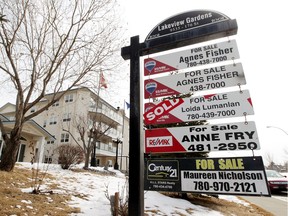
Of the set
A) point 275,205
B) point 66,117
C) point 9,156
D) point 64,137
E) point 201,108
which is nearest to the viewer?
point 201,108

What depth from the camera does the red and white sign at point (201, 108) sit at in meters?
2.44

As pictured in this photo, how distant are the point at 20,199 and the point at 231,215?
7419mm

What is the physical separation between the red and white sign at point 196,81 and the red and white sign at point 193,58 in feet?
0.44

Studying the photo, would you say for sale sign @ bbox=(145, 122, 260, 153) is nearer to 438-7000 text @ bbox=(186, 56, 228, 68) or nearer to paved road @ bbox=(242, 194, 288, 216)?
438-7000 text @ bbox=(186, 56, 228, 68)

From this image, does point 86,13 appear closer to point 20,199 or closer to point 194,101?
point 20,199

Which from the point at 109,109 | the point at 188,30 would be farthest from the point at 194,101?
the point at 109,109

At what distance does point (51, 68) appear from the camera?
991 centimetres

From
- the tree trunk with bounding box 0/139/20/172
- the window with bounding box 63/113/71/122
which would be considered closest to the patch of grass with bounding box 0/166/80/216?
the tree trunk with bounding box 0/139/20/172

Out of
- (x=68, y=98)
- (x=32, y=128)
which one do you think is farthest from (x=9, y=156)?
(x=68, y=98)

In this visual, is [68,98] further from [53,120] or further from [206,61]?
[206,61]

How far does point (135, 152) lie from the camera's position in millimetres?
2744

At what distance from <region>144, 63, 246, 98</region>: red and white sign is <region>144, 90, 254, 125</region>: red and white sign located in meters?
0.16

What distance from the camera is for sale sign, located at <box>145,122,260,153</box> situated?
2291mm

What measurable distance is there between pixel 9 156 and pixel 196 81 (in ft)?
32.1
